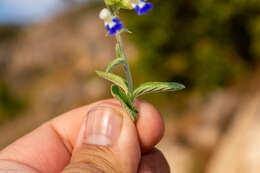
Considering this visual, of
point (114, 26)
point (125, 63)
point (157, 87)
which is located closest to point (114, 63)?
point (125, 63)

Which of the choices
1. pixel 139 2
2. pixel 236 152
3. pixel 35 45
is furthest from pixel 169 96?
pixel 35 45

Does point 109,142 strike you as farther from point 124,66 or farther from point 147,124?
point 124,66

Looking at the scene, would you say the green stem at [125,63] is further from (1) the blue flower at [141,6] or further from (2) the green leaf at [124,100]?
(1) the blue flower at [141,6]

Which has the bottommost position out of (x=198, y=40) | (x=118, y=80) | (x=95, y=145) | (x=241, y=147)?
(x=241, y=147)

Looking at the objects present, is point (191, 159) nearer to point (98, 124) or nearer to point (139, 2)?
point (98, 124)

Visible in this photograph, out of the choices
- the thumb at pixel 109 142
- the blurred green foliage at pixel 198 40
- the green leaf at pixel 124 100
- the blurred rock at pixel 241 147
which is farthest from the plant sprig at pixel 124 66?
the blurred green foliage at pixel 198 40
